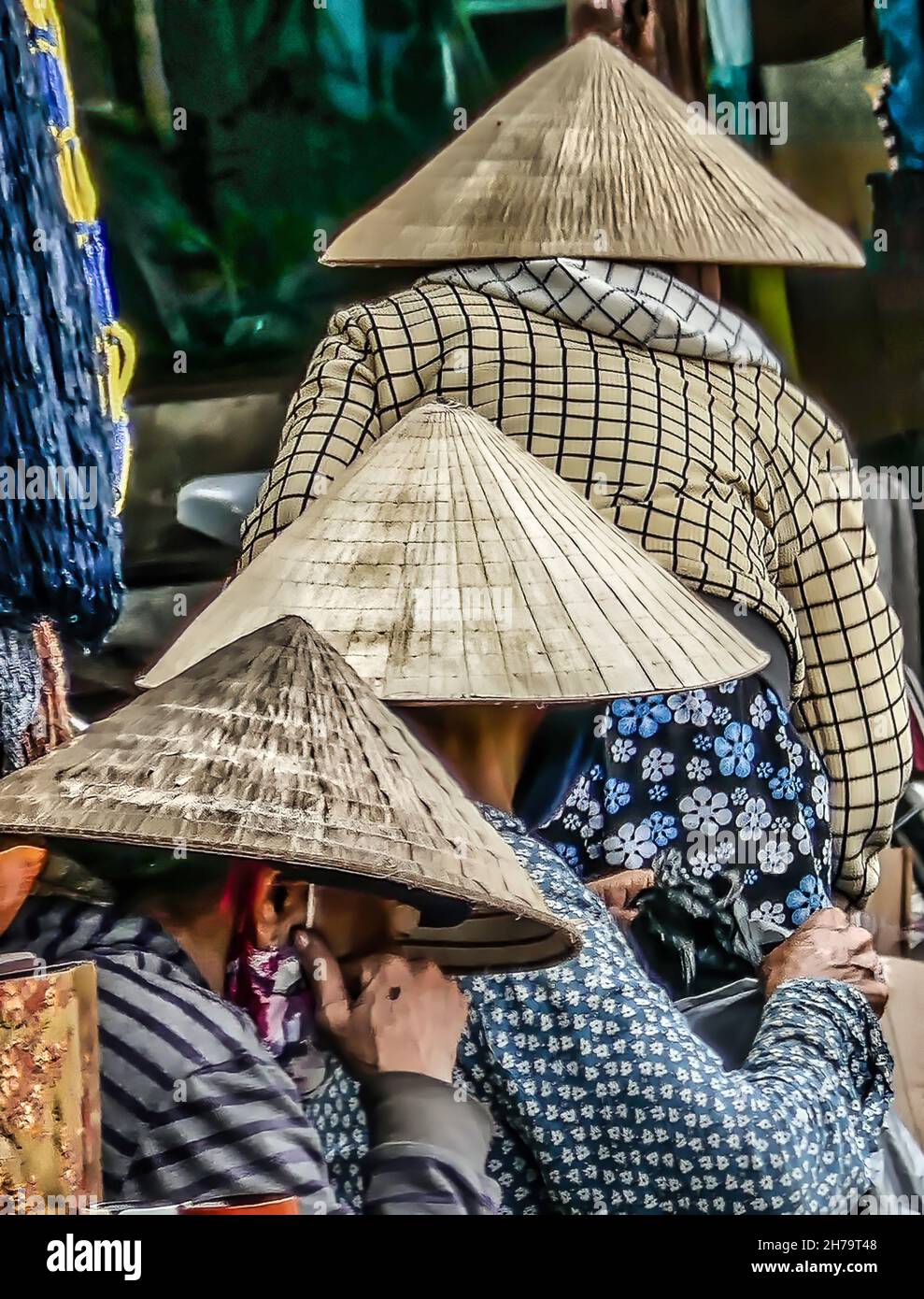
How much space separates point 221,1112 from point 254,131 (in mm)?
1391

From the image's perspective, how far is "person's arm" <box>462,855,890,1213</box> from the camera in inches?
74.3

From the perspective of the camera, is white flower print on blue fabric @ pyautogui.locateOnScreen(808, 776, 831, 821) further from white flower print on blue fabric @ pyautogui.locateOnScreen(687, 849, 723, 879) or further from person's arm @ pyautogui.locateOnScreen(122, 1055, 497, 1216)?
person's arm @ pyautogui.locateOnScreen(122, 1055, 497, 1216)

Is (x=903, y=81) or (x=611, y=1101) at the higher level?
(x=903, y=81)

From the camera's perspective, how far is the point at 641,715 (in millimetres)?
2369

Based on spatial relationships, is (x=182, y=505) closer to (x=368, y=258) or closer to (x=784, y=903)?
(x=368, y=258)

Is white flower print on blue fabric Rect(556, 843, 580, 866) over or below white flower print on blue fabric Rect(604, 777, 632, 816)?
below

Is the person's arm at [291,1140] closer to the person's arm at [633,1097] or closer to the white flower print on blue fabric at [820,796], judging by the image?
the person's arm at [633,1097]

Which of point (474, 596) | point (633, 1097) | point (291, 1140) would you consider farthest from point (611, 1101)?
point (474, 596)

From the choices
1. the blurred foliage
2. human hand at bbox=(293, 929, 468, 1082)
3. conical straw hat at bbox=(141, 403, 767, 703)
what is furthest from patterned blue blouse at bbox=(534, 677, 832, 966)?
the blurred foliage

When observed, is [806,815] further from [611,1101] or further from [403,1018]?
[403,1018]

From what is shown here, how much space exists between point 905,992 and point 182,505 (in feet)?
4.25

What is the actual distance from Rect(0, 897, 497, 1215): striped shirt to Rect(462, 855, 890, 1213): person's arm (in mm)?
83

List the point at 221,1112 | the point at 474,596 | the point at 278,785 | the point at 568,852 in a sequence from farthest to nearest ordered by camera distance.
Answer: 1. the point at 568,852
2. the point at 474,596
3. the point at 221,1112
4. the point at 278,785
